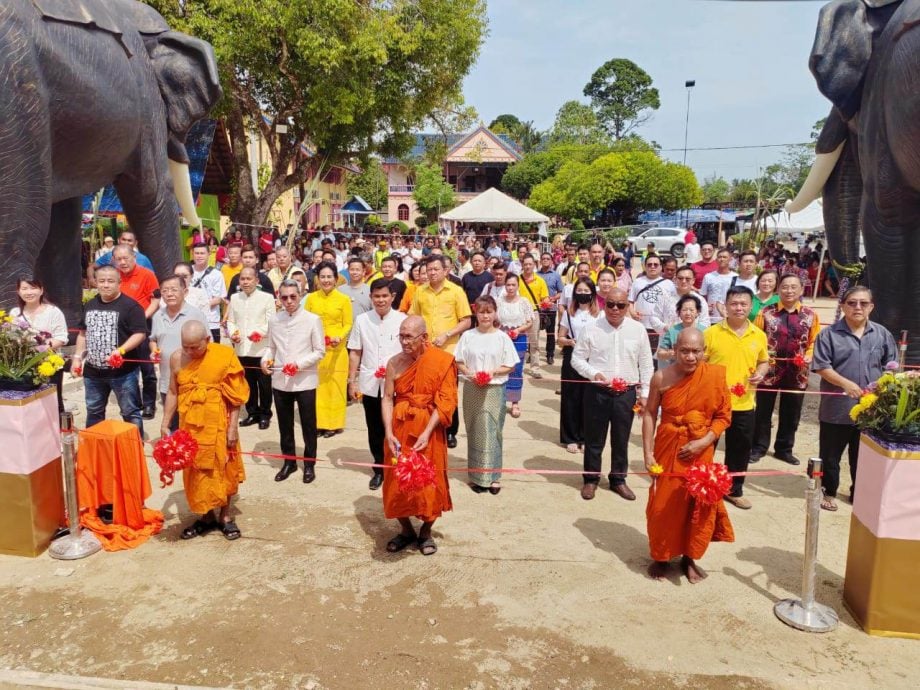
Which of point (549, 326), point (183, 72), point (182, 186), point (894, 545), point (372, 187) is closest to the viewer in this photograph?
point (894, 545)

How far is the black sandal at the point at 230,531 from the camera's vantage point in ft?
15.1

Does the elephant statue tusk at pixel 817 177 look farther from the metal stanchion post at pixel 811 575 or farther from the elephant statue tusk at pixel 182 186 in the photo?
the elephant statue tusk at pixel 182 186

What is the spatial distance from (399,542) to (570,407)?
2527mm

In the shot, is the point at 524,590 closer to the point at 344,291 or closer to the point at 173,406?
the point at 173,406

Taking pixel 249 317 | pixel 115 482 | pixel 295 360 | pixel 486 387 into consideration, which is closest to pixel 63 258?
pixel 249 317

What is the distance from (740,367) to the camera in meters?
5.21

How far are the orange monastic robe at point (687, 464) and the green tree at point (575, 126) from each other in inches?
1931

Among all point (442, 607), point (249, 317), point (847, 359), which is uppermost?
point (249, 317)

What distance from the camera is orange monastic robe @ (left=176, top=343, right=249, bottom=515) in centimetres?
443

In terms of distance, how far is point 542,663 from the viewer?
11.0 ft

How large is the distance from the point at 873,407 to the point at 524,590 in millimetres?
2069

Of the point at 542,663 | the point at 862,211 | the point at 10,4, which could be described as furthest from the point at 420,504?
the point at 862,211

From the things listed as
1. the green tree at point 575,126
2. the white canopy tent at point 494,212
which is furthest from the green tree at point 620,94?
the white canopy tent at point 494,212

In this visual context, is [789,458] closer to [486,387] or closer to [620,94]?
[486,387]
